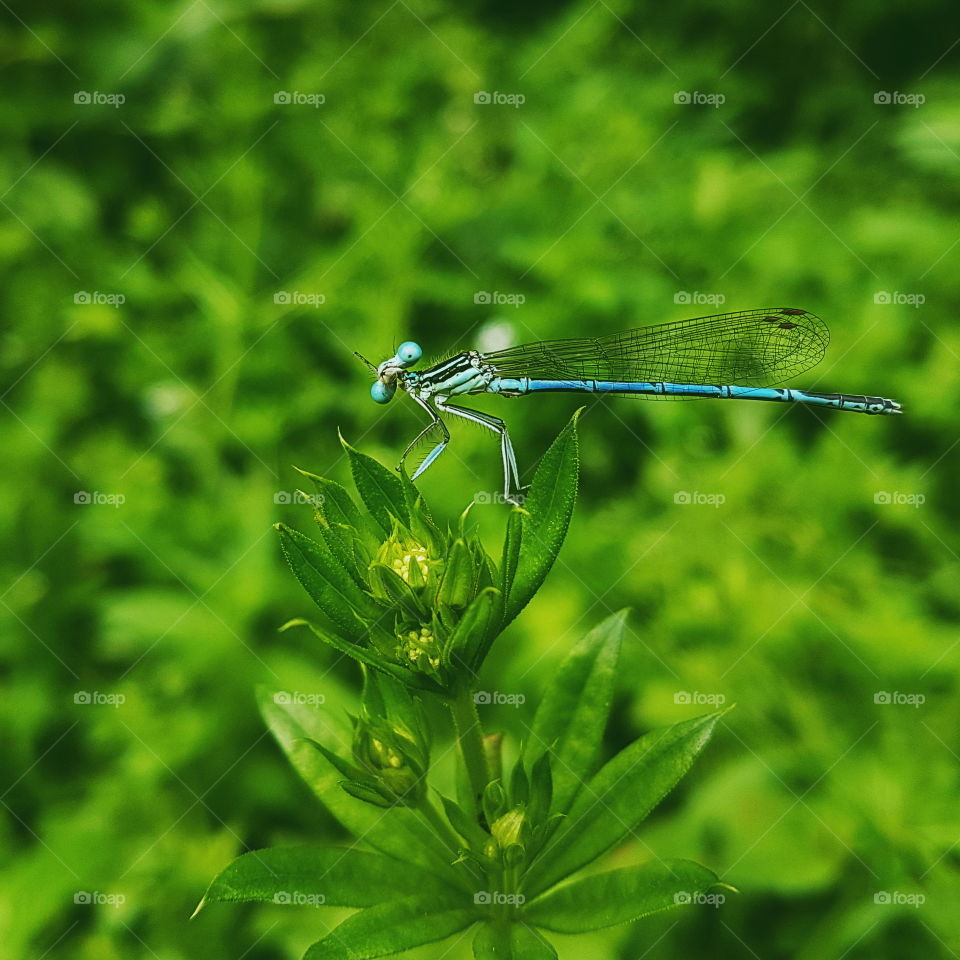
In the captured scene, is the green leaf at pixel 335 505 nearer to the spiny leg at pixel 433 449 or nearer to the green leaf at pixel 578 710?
the spiny leg at pixel 433 449

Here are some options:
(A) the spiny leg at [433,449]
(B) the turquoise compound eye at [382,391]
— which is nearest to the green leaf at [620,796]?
(A) the spiny leg at [433,449]

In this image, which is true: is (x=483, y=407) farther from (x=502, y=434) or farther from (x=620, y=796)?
(x=620, y=796)

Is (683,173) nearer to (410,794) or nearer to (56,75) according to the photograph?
(56,75)

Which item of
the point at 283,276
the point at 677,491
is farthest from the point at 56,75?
the point at 677,491

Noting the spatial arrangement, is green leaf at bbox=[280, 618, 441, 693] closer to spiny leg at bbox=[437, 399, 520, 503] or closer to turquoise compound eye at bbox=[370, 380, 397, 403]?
spiny leg at bbox=[437, 399, 520, 503]

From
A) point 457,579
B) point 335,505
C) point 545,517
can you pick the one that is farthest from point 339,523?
point 545,517

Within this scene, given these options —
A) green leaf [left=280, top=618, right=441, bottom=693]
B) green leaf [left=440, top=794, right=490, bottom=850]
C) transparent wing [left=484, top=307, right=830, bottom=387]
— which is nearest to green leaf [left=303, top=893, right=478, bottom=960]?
green leaf [left=440, top=794, right=490, bottom=850]
